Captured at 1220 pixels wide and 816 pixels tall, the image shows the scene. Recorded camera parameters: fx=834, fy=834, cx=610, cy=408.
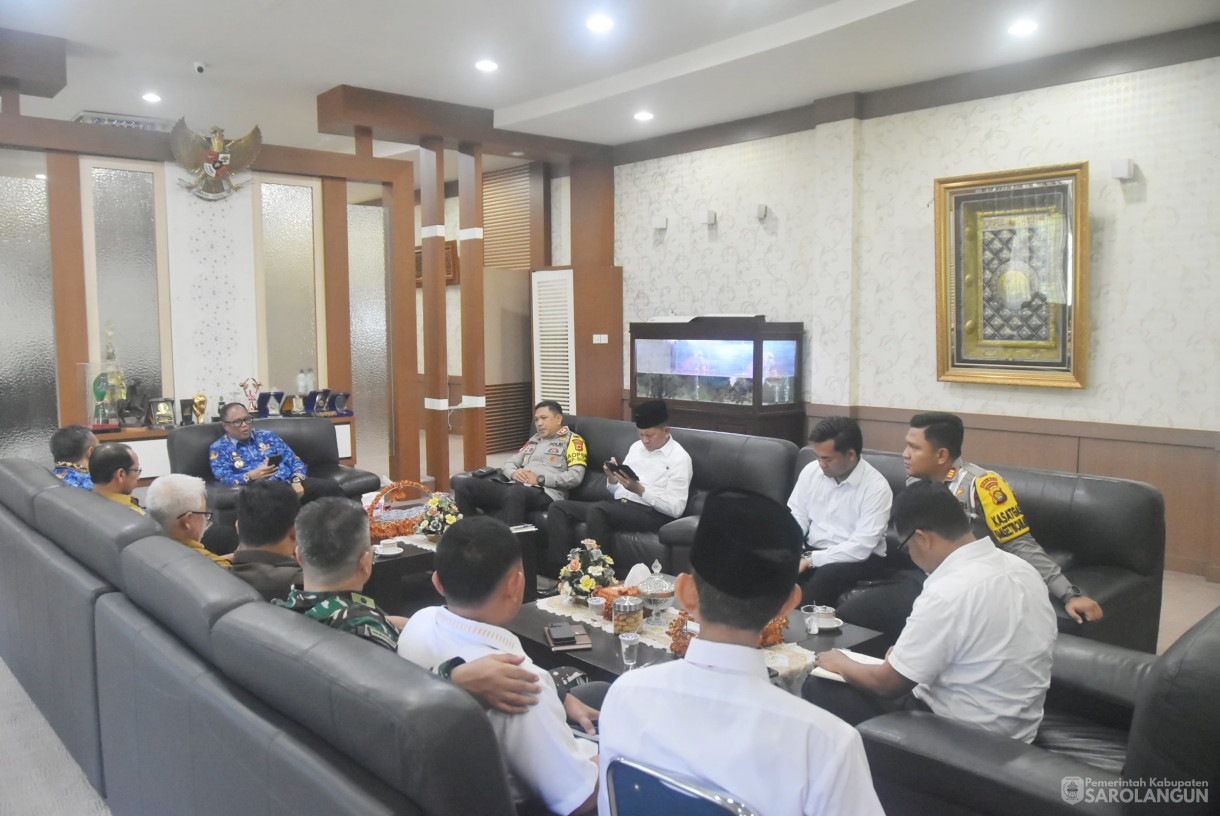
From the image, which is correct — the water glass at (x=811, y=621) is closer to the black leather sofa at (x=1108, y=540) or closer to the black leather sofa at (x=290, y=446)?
the black leather sofa at (x=1108, y=540)

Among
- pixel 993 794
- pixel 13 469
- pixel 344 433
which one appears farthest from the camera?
pixel 344 433

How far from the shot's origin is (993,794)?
1707mm

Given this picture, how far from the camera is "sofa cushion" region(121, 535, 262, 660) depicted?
179cm

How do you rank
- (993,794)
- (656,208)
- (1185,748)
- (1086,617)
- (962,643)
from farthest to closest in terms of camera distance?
(656,208) < (1086,617) < (962,643) < (993,794) < (1185,748)

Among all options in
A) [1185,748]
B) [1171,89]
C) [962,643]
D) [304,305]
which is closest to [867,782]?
[1185,748]

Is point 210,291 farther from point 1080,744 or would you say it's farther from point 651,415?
point 1080,744

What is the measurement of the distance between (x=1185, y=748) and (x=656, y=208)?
6.65 m

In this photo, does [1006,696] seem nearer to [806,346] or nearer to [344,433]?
[806,346]

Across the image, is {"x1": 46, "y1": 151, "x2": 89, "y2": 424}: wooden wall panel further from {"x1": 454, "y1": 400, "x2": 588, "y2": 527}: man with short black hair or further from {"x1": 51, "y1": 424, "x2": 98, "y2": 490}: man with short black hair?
{"x1": 454, "y1": 400, "x2": 588, "y2": 527}: man with short black hair

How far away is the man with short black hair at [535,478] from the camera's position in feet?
16.2

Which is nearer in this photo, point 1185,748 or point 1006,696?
point 1185,748

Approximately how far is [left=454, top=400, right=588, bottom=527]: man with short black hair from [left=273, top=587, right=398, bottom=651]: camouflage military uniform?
2.92 m

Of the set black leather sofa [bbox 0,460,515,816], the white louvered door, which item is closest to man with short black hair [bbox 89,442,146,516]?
black leather sofa [bbox 0,460,515,816]

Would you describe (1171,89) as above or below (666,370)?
above
